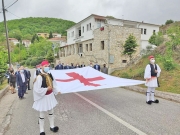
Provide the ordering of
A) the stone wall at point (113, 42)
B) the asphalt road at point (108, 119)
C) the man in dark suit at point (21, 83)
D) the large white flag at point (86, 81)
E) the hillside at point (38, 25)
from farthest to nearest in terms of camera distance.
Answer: the hillside at point (38, 25), the stone wall at point (113, 42), the man in dark suit at point (21, 83), the large white flag at point (86, 81), the asphalt road at point (108, 119)

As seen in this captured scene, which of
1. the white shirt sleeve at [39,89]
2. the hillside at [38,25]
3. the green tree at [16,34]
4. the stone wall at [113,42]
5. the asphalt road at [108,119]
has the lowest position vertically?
the asphalt road at [108,119]

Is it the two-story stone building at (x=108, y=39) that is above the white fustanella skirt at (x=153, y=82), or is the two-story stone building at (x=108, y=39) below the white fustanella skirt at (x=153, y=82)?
above

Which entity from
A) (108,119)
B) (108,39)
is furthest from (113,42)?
(108,119)

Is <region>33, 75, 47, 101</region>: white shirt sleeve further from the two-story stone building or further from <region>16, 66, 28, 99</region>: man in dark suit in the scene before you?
the two-story stone building

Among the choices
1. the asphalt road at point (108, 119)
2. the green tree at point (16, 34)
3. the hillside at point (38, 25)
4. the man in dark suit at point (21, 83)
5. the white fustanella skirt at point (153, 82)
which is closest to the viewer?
the asphalt road at point (108, 119)

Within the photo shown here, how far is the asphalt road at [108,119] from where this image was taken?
180 inches

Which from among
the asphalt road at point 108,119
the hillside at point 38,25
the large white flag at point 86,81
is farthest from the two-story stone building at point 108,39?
the hillside at point 38,25

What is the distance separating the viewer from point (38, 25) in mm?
115500

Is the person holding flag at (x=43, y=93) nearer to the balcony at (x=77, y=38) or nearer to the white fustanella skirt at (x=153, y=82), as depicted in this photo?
the white fustanella skirt at (x=153, y=82)

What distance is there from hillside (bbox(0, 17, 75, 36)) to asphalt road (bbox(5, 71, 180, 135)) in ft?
346

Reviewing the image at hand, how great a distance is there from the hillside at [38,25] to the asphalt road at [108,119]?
346 feet

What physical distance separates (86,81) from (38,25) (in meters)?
117

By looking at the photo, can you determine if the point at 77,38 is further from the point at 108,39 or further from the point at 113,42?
the point at 113,42

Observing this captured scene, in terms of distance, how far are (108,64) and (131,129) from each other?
16602 mm
